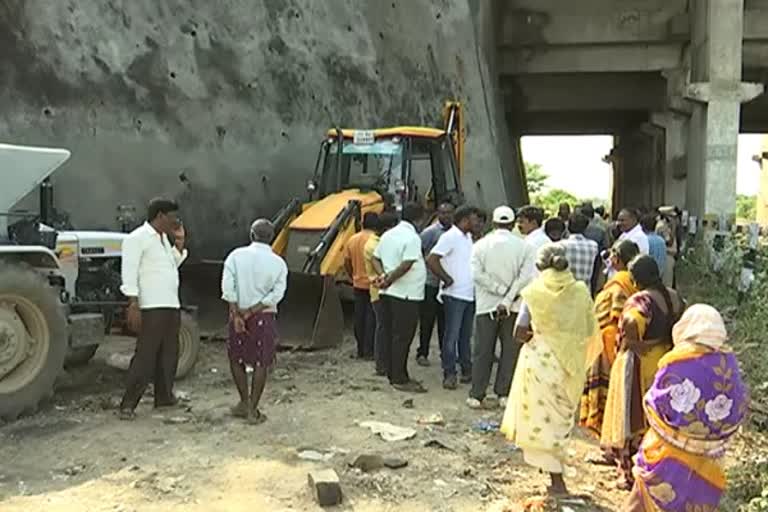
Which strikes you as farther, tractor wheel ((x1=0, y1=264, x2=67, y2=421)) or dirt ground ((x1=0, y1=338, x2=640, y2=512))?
tractor wheel ((x1=0, y1=264, x2=67, y2=421))

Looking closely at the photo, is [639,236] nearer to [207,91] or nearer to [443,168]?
[443,168]

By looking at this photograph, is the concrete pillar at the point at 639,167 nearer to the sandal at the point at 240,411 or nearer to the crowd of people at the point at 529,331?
the crowd of people at the point at 529,331

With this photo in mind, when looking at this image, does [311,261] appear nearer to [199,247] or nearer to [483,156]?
[199,247]

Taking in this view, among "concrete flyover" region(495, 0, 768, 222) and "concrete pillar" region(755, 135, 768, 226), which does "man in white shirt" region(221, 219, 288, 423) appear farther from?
"concrete pillar" region(755, 135, 768, 226)

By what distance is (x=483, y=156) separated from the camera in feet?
60.2

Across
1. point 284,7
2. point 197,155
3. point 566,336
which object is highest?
point 284,7

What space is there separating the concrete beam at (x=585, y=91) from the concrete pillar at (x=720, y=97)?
5320 millimetres

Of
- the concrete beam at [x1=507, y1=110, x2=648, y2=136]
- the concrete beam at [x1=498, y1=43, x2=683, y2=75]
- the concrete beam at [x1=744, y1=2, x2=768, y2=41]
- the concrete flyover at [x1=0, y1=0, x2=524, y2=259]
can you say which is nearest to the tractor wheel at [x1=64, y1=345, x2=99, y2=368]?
the concrete flyover at [x1=0, y1=0, x2=524, y2=259]

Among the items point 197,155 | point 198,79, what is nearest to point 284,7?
point 198,79

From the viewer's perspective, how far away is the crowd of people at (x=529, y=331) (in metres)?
3.72

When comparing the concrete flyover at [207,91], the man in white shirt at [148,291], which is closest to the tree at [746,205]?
the concrete flyover at [207,91]

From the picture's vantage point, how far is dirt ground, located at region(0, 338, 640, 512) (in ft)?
15.9

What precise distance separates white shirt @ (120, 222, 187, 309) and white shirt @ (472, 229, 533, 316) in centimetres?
229

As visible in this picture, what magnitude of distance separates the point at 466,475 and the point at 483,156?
13.5 metres
